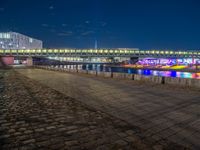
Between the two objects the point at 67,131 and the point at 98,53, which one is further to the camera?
the point at 98,53

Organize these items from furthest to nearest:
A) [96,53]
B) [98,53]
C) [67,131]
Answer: [98,53] → [96,53] → [67,131]

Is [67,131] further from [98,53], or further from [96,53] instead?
[98,53]

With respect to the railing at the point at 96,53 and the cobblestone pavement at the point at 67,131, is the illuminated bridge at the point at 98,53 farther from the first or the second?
the cobblestone pavement at the point at 67,131

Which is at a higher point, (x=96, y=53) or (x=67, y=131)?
(x=96, y=53)

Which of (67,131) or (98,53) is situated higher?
(98,53)

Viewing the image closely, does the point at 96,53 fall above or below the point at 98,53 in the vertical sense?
below

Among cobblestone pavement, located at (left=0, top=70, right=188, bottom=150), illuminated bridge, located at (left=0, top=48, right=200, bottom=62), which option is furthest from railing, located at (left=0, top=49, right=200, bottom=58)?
cobblestone pavement, located at (left=0, top=70, right=188, bottom=150)

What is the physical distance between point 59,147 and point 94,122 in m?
1.94

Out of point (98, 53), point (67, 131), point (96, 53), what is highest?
point (98, 53)

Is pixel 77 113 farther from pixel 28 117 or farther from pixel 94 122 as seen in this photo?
pixel 28 117

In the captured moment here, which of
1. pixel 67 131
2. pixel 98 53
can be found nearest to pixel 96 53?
pixel 98 53

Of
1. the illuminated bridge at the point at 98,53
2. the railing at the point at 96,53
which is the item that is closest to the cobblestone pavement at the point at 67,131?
the illuminated bridge at the point at 98,53

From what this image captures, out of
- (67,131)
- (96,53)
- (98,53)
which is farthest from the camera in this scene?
(98,53)

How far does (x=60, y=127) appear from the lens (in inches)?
221
